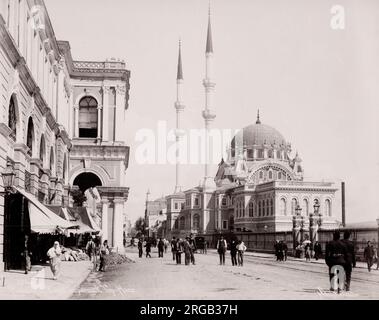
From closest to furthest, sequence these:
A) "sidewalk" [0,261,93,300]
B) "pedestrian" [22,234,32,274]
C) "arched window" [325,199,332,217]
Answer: "sidewalk" [0,261,93,300], "pedestrian" [22,234,32,274], "arched window" [325,199,332,217]

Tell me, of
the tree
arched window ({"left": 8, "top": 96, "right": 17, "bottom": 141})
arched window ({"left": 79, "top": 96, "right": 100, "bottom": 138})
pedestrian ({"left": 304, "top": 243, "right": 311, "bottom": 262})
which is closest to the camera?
arched window ({"left": 8, "top": 96, "right": 17, "bottom": 141})

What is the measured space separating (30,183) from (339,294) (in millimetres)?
13203

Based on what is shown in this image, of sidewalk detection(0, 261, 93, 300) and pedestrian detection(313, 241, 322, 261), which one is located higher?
pedestrian detection(313, 241, 322, 261)

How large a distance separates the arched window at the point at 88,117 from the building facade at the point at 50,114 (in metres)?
0.06

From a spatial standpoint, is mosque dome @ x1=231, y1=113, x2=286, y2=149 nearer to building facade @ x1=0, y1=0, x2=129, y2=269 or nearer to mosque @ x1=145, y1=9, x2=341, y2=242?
mosque @ x1=145, y1=9, x2=341, y2=242

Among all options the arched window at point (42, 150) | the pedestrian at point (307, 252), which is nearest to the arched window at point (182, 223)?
the pedestrian at point (307, 252)

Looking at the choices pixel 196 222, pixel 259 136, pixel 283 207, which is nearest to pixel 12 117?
pixel 283 207

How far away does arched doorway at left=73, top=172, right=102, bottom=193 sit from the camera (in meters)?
44.8

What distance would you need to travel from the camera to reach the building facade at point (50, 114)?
20.2 meters

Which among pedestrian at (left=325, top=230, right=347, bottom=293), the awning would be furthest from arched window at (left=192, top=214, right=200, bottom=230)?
pedestrian at (left=325, top=230, right=347, bottom=293)

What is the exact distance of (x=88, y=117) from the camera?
147ft

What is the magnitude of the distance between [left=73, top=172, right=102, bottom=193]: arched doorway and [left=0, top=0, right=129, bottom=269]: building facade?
4.23 ft

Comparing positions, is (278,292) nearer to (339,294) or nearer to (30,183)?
(339,294)

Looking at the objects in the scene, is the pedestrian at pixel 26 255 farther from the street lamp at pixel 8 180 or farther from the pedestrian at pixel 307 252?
the pedestrian at pixel 307 252
